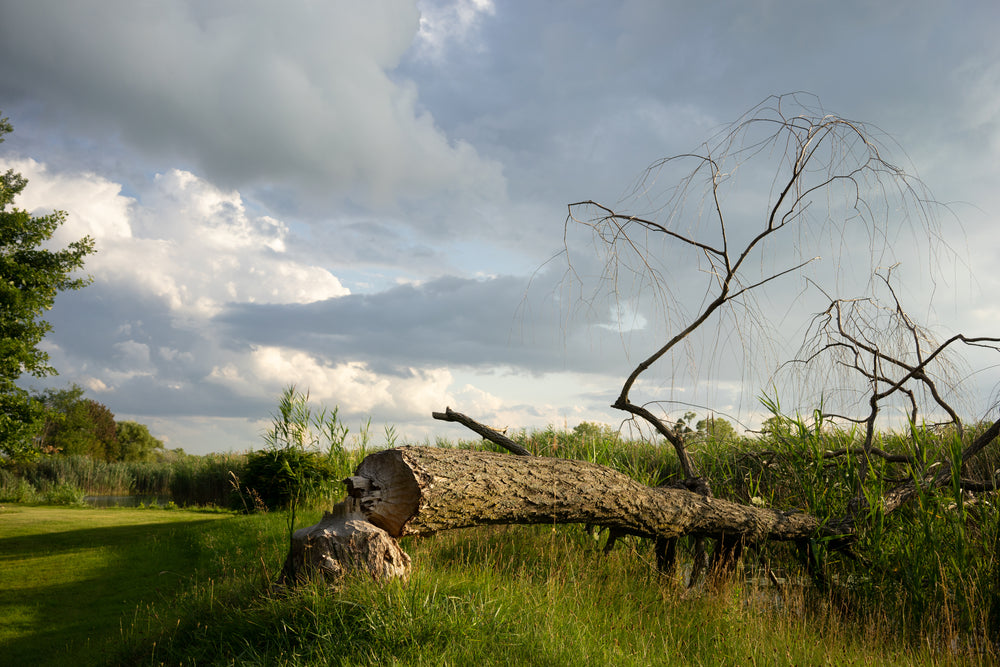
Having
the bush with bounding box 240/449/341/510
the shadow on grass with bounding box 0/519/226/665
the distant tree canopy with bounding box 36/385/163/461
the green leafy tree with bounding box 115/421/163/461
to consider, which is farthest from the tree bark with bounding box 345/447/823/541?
the green leafy tree with bounding box 115/421/163/461

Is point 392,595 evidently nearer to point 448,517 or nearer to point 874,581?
point 448,517

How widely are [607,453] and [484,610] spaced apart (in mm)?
5198

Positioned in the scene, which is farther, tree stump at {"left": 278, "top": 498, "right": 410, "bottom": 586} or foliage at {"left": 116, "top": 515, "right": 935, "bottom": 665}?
tree stump at {"left": 278, "top": 498, "right": 410, "bottom": 586}

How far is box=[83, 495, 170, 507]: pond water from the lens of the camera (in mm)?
19438

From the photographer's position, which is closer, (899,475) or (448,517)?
(448,517)

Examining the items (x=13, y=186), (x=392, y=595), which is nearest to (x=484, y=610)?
(x=392, y=595)

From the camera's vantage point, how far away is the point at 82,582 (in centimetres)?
870

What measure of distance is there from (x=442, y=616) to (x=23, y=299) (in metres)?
17.0

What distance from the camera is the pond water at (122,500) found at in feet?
63.8

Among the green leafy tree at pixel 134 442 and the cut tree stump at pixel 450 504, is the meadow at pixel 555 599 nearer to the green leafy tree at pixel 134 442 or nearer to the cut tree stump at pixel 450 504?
the cut tree stump at pixel 450 504

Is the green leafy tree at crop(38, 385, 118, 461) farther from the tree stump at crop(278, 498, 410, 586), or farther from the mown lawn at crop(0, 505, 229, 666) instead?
the tree stump at crop(278, 498, 410, 586)

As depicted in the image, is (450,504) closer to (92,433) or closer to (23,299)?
(23,299)

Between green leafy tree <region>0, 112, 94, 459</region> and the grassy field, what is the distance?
23.6 feet

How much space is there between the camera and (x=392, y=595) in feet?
12.1
